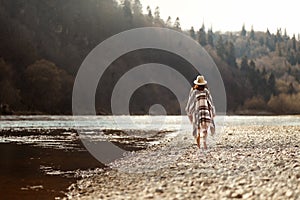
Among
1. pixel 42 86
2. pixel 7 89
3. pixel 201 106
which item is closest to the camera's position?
pixel 201 106

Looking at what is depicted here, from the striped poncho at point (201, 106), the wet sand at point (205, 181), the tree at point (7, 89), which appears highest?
the tree at point (7, 89)

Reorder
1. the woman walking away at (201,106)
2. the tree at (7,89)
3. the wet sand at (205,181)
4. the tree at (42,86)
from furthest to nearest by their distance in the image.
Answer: the tree at (42,86) → the tree at (7,89) → the woman walking away at (201,106) → the wet sand at (205,181)

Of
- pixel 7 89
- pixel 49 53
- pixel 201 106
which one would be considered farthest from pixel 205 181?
pixel 49 53

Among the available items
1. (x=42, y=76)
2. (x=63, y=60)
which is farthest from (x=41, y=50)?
(x=42, y=76)

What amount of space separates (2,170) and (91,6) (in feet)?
602

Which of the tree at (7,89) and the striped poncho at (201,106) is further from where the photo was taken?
the tree at (7,89)

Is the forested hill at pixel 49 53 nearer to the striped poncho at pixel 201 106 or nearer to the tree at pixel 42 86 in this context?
the tree at pixel 42 86

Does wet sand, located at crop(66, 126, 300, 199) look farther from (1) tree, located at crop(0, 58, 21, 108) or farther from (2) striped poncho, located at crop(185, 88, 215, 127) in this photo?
(1) tree, located at crop(0, 58, 21, 108)

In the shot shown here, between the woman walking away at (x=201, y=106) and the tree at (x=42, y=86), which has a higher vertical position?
the tree at (x=42, y=86)

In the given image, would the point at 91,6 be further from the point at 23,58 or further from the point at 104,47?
the point at 23,58

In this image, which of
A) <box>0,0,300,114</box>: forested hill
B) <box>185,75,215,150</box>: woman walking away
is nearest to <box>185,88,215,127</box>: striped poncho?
<box>185,75,215,150</box>: woman walking away

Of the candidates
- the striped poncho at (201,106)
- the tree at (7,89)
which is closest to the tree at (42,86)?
the tree at (7,89)

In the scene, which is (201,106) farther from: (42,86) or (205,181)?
(42,86)

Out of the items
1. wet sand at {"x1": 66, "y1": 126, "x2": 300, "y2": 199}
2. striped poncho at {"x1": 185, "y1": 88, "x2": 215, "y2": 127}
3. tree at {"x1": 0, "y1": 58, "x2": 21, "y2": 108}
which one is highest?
tree at {"x1": 0, "y1": 58, "x2": 21, "y2": 108}
